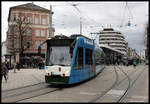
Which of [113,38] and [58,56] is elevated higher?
[113,38]

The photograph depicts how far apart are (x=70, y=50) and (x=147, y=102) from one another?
5.66 metres

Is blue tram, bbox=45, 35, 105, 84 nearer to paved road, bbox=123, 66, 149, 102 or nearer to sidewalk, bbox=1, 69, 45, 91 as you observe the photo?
sidewalk, bbox=1, 69, 45, 91

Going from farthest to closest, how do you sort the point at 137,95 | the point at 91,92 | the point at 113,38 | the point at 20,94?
the point at 113,38
the point at 91,92
the point at 20,94
the point at 137,95

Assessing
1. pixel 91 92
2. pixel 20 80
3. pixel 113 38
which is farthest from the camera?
pixel 113 38

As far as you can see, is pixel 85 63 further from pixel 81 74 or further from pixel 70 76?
pixel 70 76

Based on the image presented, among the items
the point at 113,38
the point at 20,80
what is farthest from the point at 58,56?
the point at 113,38

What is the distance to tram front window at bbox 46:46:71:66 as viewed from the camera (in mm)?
13320

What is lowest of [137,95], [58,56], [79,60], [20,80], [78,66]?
[20,80]

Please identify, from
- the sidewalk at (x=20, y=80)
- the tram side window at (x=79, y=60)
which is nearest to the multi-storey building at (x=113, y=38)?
the sidewalk at (x=20, y=80)

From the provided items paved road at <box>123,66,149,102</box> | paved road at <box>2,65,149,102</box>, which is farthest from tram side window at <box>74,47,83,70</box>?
paved road at <box>123,66,149,102</box>

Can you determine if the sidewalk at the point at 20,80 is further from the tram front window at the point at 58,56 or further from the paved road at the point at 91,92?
the tram front window at the point at 58,56

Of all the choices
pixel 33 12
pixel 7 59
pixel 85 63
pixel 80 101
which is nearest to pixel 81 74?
pixel 85 63

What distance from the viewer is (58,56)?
13.6 m

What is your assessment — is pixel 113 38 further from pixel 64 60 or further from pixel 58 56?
pixel 64 60
